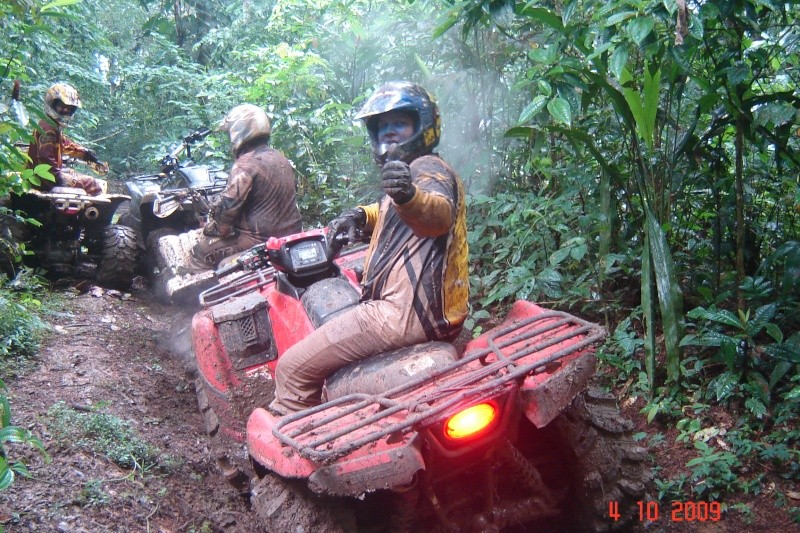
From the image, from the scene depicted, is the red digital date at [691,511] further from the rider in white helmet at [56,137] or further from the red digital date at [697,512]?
the rider in white helmet at [56,137]

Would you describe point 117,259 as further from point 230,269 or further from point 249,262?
point 249,262

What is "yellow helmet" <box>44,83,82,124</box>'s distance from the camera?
7582 millimetres

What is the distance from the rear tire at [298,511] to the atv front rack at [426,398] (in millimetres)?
275

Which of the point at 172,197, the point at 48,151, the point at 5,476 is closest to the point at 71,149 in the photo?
the point at 48,151

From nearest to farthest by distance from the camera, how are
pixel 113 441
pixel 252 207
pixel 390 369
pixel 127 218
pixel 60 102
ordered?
pixel 390 369 < pixel 113 441 < pixel 252 207 < pixel 60 102 < pixel 127 218

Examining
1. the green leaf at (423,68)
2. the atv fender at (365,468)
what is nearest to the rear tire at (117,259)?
the green leaf at (423,68)

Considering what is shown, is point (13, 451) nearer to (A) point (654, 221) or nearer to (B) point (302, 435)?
(B) point (302, 435)

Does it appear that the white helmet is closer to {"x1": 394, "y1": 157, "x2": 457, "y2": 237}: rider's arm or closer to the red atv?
the red atv

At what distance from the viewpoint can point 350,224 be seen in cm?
356

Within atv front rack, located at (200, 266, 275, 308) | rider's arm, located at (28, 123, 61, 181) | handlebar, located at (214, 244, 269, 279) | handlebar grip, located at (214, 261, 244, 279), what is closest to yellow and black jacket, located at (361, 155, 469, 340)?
atv front rack, located at (200, 266, 275, 308)

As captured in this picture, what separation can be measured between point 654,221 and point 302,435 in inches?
93.7

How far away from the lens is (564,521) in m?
2.96

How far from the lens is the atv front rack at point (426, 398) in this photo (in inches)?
84.5

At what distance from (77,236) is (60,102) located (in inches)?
59.9
